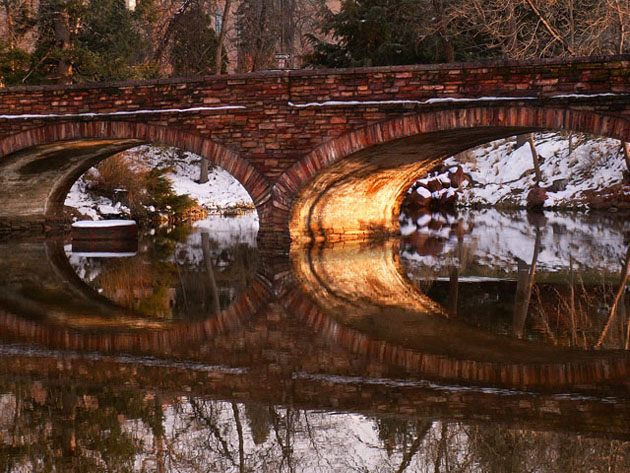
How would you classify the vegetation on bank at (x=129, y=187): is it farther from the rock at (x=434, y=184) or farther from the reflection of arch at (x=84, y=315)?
the rock at (x=434, y=184)

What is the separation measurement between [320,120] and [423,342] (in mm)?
8388

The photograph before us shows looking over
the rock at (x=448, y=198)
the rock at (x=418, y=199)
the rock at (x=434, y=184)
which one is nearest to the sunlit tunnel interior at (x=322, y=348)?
the rock at (x=418, y=199)

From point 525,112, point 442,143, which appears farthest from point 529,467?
point 442,143

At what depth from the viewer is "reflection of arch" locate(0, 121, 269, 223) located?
14578mm

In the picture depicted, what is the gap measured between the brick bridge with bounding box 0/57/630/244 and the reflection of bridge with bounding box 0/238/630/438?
213 inches

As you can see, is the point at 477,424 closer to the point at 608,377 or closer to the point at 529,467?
the point at 529,467

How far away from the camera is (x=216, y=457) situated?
3557mm

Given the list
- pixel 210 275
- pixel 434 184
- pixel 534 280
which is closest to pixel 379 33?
pixel 434 184

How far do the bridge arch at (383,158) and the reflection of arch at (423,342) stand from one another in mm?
3831

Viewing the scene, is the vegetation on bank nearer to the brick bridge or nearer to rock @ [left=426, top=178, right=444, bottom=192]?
the brick bridge

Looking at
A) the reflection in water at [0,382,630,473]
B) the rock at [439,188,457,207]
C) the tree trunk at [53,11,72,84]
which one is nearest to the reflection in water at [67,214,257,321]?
the reflection in water at [0,382,630,473]

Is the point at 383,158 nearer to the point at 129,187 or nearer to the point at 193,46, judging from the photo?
the point at 129,187

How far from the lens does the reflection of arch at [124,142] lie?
1458cm

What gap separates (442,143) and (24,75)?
1331 cm
